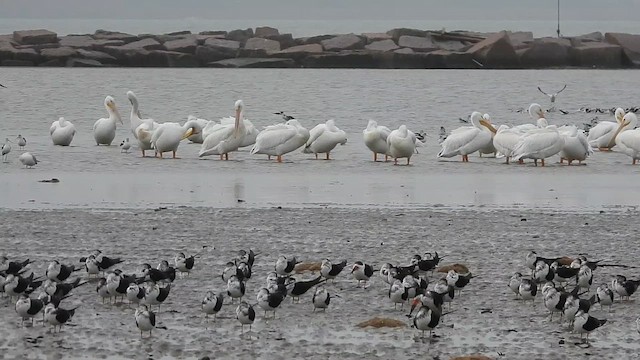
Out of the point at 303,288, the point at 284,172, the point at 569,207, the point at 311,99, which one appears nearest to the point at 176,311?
the point at 303,288

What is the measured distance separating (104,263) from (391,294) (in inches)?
95.5

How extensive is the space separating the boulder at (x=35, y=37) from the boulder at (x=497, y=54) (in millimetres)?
24624

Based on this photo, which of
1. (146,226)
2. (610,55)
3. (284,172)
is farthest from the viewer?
(610,55)

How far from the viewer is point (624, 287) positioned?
9211 mm

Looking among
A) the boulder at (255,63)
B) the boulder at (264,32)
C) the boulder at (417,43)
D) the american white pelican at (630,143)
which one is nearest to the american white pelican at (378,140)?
the american white pelican at (630,143)

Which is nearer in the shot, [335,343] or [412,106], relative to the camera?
[335,343]

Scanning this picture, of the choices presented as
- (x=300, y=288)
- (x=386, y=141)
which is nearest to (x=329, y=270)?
(x=300, y=288)

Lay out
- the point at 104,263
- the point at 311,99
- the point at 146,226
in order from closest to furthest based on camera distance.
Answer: the point at 104,263 → the point at 146,226 → the point at 311,99

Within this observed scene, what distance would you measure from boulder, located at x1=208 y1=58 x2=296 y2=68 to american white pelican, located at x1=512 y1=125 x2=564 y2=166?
166 ft

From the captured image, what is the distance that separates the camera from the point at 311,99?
45.7 metres

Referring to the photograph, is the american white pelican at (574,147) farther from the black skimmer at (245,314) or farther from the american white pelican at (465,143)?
the black skimmer at (245,314)

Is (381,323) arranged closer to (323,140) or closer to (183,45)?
(323,140)

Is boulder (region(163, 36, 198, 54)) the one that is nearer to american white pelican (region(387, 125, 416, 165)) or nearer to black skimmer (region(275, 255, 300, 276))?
american white pelican (region(387, 125, 416, 165))

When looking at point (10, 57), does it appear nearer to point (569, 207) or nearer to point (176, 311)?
point (569, 207)
